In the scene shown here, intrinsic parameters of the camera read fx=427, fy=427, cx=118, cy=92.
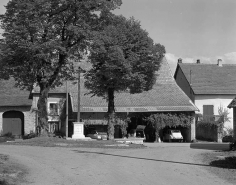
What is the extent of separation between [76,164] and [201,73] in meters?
46.9

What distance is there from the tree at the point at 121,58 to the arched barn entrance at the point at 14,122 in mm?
14946

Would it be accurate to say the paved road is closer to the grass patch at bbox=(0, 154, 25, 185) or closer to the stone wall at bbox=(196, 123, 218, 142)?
the grass patch at bbox=(0, 154, 25, 185)

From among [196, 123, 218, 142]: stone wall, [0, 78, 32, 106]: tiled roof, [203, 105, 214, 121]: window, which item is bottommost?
[196, 123, 218, 142]: stone wall

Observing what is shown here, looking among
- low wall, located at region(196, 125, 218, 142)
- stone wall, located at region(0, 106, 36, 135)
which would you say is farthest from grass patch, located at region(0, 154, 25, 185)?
low wall, located at region(196, 125, 218, 142)

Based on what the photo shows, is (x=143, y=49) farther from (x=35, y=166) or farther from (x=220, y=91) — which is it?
(x=220, y=91)

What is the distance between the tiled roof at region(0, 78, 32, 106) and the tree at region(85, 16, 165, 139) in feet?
47.5

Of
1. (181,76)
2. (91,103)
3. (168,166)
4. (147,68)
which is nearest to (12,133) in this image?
(91,103)

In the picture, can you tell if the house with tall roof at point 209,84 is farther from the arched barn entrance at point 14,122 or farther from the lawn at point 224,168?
the lawn at point 224,168

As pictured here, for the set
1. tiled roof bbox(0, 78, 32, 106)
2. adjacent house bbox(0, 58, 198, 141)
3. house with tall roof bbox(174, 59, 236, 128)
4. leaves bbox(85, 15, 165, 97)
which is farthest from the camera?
house with tall roof bbox(174, 59, 236, 128)

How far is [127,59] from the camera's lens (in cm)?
2959

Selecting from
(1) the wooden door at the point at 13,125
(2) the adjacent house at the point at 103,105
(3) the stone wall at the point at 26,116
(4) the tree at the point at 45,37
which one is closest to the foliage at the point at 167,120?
(2) the adjacent house at the point at 103,105

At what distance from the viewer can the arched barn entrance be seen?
145ft

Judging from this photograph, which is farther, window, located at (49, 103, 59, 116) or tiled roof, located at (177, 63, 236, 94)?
tiled roof, located at (177, 63, 236, 94)

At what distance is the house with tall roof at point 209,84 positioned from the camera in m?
55.8
